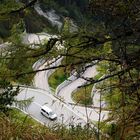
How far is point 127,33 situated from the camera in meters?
4.78

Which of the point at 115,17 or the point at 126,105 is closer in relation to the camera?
the point at 126,105

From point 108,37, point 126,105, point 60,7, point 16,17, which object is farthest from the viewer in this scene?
point 60,7

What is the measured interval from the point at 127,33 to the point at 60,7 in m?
68.3

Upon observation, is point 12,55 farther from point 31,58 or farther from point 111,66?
point 111,66

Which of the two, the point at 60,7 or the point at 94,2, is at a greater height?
the point at 60,7

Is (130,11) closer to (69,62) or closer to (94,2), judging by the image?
(94,2)

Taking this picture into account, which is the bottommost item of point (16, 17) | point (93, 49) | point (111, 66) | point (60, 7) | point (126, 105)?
point (126, 105)

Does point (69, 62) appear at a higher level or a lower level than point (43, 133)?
Answer: higher

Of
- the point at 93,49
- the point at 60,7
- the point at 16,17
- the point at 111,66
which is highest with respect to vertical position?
the point at 60,7

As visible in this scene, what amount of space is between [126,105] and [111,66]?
23.7 inches

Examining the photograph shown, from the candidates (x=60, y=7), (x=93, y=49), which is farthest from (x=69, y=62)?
(x=60, y=7)

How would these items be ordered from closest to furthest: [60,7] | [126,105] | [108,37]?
[126,105] → [108,37] → [60,7]

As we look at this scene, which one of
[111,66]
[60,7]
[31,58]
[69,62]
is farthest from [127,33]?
[60,7]

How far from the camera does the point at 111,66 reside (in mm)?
5070
